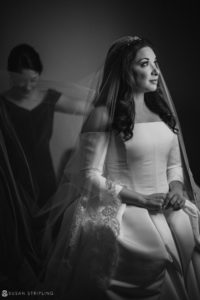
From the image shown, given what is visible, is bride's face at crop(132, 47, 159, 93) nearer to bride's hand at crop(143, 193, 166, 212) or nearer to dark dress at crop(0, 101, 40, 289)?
bride's hand at crop(143, 193, 166, 212)

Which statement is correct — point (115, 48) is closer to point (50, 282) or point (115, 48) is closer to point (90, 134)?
point (90, 134)

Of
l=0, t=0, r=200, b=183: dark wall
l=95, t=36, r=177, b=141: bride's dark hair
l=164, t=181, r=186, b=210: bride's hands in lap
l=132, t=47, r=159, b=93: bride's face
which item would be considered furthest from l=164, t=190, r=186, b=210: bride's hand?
l=0, t=0, r=200, b=183: dark wall

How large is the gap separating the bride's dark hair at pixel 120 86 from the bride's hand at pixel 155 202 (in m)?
0.21

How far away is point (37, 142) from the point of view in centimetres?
142

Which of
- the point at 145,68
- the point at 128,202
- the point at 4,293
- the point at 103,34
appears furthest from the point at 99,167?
the point at 103,34

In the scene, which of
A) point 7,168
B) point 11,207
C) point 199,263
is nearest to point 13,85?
Answer: point 7,168

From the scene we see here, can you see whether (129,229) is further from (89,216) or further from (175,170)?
(175,170)

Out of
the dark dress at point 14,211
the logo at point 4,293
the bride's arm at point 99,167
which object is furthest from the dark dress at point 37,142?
the logo at point 4,293

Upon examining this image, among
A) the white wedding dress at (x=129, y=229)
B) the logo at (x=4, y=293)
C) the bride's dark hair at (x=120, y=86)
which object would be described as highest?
the bride's dark hair at (x=120, y=86)

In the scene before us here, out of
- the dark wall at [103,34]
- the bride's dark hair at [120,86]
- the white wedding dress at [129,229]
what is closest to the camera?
the white wedding dress at [129,229]

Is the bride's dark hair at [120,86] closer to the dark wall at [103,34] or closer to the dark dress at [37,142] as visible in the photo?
the dark dress at [37,142]

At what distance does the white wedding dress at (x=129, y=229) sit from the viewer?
1191 mm

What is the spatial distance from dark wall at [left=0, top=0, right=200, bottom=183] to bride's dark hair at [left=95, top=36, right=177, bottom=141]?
47cm

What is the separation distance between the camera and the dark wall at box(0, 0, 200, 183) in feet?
5.89
